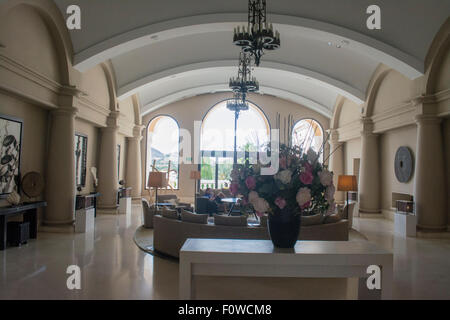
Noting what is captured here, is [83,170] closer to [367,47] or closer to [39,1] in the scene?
[39,1]

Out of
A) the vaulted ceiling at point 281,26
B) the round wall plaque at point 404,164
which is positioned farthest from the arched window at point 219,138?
the round wall plaque at point 404,164

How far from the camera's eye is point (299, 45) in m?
10.1

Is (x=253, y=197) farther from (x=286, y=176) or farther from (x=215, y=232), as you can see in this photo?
(x=215, y=232)

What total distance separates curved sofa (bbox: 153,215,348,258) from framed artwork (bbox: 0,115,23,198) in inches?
124

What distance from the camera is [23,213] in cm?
704

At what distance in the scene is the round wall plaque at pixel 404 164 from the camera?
9.61 metres

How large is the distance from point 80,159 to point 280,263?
28.0ft

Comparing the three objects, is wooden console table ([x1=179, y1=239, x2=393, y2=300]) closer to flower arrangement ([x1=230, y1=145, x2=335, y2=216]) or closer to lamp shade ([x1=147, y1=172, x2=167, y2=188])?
flower arrangement ([x1=230, y1=145, x2=335, y2=216])

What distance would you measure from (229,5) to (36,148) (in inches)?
215

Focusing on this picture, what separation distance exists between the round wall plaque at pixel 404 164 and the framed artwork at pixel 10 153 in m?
9.87

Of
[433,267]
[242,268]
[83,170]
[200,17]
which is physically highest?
[200,17]

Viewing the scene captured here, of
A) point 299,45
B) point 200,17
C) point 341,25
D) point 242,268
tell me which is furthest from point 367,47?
point 242,268

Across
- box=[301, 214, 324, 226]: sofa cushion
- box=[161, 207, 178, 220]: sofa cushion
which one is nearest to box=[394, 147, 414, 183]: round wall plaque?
box=[301, 214, 324, 226]: sofa cushion

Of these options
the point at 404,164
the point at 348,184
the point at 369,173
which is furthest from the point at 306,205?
the point at 369,173
